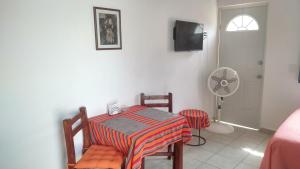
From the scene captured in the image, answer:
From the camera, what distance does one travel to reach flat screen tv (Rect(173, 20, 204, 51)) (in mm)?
3045

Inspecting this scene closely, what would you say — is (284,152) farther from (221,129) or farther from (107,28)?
(107,28)

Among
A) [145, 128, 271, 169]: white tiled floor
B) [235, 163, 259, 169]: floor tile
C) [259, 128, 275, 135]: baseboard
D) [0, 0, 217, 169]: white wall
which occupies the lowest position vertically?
[235, 163, 259, 169]: floor tile

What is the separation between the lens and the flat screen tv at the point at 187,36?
3045 mm

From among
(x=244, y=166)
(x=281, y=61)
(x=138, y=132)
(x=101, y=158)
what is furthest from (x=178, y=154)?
(x=281, y=61)

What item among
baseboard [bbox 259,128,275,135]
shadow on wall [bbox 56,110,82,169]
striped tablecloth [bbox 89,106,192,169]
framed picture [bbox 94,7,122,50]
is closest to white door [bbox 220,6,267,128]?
baseboard [bbox 259,128,275,135]

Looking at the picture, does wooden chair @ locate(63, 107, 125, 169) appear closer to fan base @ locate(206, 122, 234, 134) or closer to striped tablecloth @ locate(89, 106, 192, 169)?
striped tablecloth @ locate(89, 106, 192, 169)

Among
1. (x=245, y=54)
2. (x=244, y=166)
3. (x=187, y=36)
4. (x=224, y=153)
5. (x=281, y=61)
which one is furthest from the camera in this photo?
(x=245, y=54)

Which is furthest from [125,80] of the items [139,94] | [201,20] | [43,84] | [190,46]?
[201,20]

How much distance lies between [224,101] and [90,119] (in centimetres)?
275

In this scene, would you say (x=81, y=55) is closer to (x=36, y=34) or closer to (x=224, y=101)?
(x=36, y=34)

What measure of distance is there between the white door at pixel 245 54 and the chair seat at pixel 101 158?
2.76 metres

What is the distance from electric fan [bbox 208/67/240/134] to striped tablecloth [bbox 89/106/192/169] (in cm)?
150

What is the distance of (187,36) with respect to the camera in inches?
125

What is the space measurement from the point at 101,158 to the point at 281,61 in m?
3.00
